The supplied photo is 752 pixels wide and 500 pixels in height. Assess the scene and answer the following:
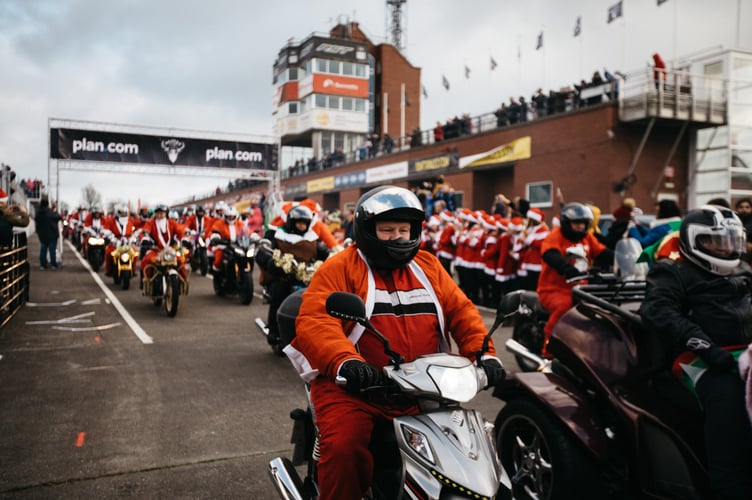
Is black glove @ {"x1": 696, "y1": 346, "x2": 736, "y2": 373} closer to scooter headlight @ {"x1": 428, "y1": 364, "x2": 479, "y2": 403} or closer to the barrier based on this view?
scooter headlight @ {"x1": 428, "y1": 364, "x2": 479, "y2": 403}

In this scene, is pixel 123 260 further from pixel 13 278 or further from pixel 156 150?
pixel 156 150

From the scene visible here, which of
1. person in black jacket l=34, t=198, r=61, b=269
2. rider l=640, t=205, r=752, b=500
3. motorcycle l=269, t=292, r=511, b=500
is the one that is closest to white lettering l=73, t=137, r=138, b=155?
person in black jacket l=34, t=198, r=61, b=269

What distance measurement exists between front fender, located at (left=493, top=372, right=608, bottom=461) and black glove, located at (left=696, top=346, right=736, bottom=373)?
0.69 metres

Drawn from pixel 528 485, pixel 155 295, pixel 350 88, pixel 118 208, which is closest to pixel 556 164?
pixel 118 208

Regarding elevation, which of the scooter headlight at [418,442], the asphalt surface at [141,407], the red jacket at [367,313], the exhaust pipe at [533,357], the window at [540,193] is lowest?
the asphalt surface at [141,407]

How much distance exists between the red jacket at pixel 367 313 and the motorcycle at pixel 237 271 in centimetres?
1009

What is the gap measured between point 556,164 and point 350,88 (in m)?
38.8

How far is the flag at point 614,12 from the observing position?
25.7 metres

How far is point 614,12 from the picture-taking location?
25.9 m

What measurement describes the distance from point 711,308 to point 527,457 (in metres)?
1.32

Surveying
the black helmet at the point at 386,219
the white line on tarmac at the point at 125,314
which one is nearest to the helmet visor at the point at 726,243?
the black helmet at the point at 386,219

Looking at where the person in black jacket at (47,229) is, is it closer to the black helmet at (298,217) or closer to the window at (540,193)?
the black helmet at (298,217)

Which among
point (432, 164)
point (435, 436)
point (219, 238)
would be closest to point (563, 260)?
point (435, 436)

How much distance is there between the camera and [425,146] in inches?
1388
